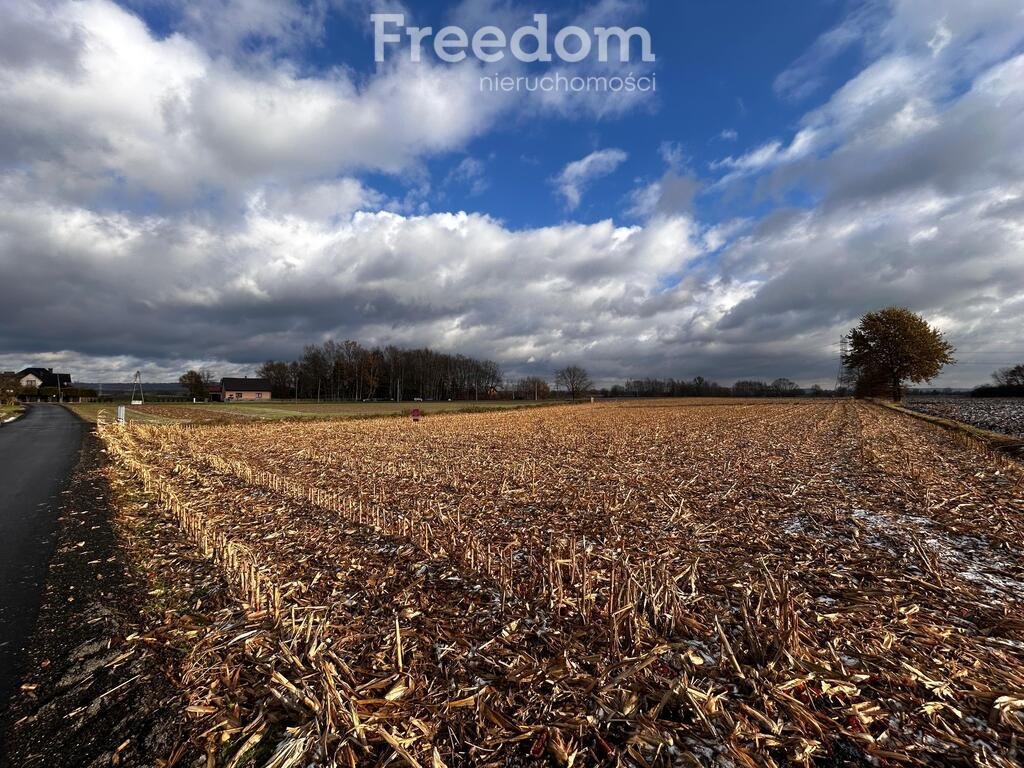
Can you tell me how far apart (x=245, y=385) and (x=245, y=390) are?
87.7 inches

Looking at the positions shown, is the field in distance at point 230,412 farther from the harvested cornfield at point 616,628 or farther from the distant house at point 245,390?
the distant house at point 245,390

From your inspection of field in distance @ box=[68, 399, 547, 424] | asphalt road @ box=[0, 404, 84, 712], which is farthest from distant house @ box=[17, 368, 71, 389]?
asphalt road @ box=[0, 404, 84, 712]

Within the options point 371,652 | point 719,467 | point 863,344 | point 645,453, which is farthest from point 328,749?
point 863,344

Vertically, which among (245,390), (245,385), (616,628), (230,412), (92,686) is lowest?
(92,686)

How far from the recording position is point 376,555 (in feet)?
25.6

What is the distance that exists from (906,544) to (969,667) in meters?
4.44

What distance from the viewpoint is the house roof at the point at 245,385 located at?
15738cm

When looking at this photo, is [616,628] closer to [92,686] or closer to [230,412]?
[92,686]

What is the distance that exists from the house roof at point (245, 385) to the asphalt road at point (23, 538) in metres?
149

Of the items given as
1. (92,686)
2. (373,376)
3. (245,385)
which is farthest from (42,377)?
(92,686)

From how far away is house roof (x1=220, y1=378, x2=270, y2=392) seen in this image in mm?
157375

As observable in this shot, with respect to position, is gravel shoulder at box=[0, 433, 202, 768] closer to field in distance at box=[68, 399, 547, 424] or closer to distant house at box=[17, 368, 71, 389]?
field in distance at box=[68, 399, 547, 424]

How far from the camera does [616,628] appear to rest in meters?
5.06

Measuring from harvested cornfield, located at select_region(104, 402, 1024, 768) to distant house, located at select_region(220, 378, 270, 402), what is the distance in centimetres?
16324
